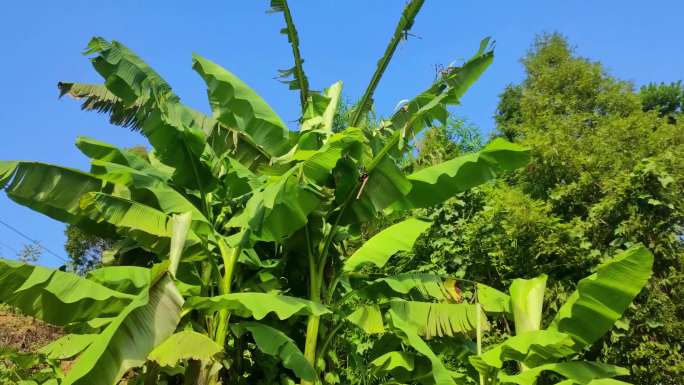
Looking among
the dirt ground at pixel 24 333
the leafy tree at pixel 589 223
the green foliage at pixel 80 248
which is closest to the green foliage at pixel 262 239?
the leafy tree at pixel 589 223

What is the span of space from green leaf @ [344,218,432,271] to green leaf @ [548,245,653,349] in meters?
1.59

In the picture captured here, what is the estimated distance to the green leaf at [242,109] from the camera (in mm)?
6426

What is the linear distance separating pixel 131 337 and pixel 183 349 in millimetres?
462

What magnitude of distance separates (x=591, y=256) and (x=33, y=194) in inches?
268

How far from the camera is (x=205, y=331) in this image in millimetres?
5727

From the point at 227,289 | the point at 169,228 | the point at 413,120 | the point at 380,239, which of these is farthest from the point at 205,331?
the point at 413,120

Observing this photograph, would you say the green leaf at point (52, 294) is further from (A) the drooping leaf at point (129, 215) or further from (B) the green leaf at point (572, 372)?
(B) the green leaf at point (572, 372)

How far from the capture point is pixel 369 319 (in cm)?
632

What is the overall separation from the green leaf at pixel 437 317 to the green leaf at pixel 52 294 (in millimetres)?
2645

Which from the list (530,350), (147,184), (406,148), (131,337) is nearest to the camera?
(131,337)

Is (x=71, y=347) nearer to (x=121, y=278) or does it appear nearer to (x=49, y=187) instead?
(x=121, y=278)

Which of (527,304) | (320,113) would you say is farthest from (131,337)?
(527,304)

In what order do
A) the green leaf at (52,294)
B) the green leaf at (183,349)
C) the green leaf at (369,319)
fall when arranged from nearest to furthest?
the green leaf at (183,349) < the green leaf at (52,294) < the green leaf at (369,319)

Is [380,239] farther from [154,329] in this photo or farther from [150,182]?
[154,329]
